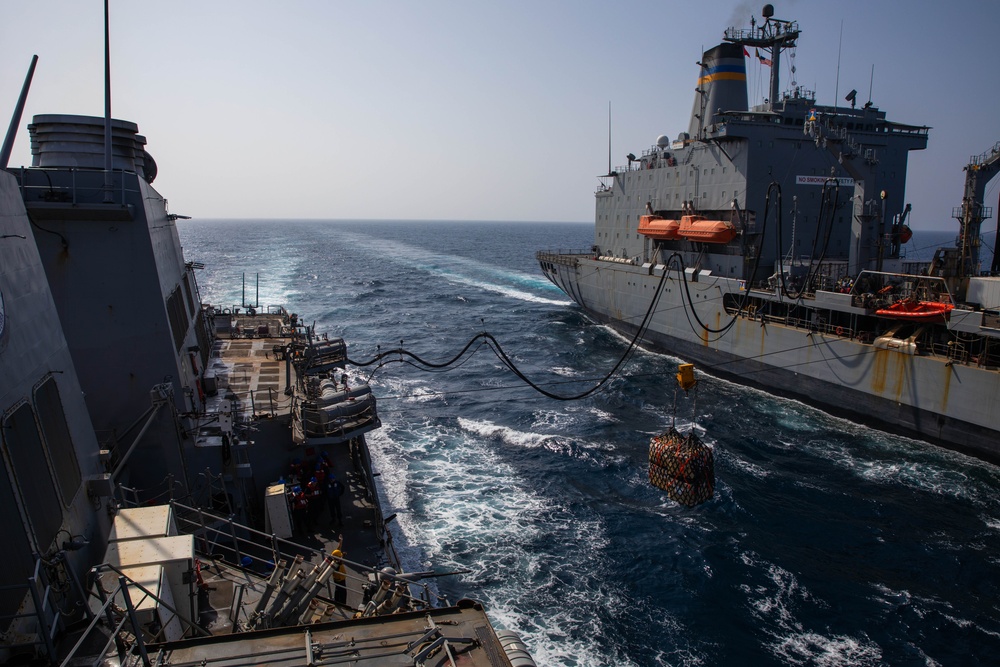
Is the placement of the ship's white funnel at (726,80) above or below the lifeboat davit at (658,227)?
above

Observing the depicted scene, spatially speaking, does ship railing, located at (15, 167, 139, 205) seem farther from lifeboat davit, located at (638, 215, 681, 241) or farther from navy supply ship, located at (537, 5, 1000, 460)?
lifeboat davit, located at (638, 215, 681, 241)

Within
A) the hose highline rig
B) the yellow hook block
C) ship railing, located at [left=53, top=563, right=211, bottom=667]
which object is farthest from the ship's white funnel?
ship railing, located at [left=53, top=563, right=211, bottom=667]

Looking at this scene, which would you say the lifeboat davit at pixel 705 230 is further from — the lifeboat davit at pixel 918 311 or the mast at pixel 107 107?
the mast at pixel 107 107

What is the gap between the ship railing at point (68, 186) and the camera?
11289 millimetres

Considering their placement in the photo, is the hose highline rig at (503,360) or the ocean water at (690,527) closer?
the hose highline rig at (503,360)

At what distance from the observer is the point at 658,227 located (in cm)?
3509

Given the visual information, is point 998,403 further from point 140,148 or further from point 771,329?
point 140,148

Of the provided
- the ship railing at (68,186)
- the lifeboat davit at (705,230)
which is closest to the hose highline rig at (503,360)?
the lifeboat davit at (705,230)

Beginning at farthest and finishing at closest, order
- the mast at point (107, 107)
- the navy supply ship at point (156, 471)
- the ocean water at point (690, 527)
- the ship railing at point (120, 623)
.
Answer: the ocean water at point (690, 527), the mast at point (107, 107), the navy supply ship at point (156, 471), the ship railing at point (120, 623)

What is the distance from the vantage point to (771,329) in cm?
2675

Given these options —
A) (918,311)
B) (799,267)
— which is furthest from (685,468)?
(799,267)

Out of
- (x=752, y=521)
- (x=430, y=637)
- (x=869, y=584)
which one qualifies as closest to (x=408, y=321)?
(x=752, y=521)

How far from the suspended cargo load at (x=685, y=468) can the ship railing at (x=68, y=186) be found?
11803mm

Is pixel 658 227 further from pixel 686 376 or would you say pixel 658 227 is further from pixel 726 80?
pixel 686 376
